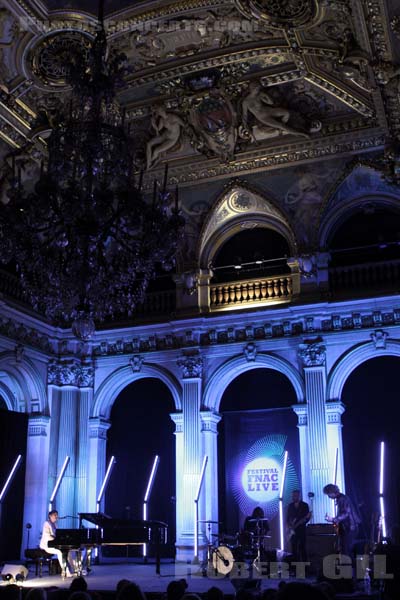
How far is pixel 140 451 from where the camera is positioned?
17.5 metres

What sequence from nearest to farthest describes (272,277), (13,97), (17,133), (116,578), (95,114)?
(95,114), (116,578), (13,97), (17,133), (272,277)

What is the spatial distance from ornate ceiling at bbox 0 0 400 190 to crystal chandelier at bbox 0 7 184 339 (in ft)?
5.19

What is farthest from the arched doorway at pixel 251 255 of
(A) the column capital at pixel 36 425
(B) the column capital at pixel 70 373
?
(A) the column capital at pixel 36 425

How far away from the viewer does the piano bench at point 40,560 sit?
13031 mm

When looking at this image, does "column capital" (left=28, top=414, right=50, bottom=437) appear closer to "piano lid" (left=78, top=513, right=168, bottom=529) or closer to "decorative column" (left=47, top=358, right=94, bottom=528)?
"decorative column" (left=47, top=358, right=94, bottom=528)

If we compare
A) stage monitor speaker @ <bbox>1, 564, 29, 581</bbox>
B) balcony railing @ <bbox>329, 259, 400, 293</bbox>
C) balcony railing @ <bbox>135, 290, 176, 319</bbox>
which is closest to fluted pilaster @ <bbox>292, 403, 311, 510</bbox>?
balcony railing @ <bbox>329, 259, 400, 293</bbox>

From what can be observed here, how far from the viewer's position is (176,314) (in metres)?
16.7

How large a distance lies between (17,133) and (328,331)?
317 inches

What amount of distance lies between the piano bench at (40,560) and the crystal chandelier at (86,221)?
4.97m

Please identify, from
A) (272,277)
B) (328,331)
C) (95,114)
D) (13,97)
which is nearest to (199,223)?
(272,277)

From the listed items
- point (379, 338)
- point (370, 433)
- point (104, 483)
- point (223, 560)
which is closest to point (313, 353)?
point (379, 338)

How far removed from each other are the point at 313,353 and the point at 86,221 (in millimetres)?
7054

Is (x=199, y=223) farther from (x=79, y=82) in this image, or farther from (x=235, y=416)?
(x=79, y=82)
